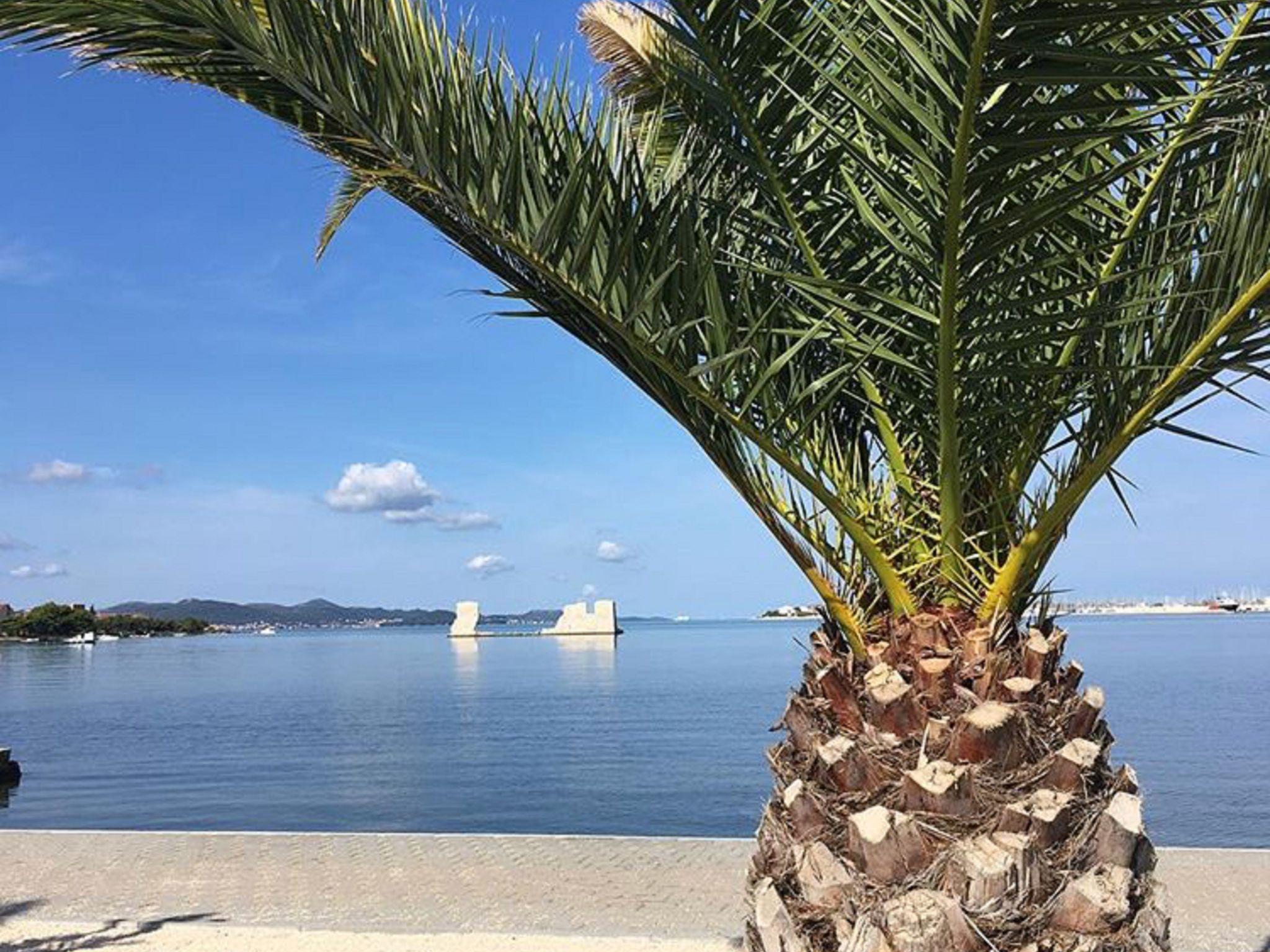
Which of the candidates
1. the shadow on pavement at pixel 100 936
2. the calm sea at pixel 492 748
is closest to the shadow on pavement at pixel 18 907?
the shadow on pavement at pixel 100 936

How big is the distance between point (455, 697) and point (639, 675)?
14697 mm

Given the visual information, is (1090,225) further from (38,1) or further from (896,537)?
(38,1)

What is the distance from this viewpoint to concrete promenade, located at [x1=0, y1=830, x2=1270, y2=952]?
25.0 feet

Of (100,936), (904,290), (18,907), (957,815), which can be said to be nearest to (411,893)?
(100,936)

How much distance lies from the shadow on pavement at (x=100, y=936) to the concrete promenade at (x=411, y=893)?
0.06ft

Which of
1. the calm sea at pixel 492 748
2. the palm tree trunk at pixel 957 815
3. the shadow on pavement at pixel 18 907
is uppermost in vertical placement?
the palm tree trunk at pixel 957 815

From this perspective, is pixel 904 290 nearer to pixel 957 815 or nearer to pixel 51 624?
pixel 957 815

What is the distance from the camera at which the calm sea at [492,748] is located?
59.3ft

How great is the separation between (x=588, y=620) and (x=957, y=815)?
425 ft

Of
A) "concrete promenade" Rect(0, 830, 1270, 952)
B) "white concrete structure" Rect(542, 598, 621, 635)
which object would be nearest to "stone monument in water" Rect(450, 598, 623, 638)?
"white concrete structure" Rect(542, 598, 621, 635)

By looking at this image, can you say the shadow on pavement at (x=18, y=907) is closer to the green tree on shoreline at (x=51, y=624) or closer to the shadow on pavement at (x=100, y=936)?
the shadow on pavement at (x=100, y=936)

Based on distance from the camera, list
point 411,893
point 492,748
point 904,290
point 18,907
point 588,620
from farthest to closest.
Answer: point 588,620, point 492,748, point 411,893, point 18,907, point 904,290

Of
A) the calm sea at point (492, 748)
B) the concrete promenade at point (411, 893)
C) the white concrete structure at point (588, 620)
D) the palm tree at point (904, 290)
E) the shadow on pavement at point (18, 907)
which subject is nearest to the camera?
the palm tree at point (904, 290)

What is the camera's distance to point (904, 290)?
12.0ft
